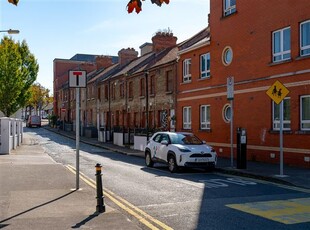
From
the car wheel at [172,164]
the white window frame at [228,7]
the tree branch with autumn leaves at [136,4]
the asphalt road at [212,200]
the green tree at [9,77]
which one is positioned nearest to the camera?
the tree branch with autumn leaves at [136,4]

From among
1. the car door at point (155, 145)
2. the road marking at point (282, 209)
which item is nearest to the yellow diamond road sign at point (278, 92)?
the road marking at point (282, 209)

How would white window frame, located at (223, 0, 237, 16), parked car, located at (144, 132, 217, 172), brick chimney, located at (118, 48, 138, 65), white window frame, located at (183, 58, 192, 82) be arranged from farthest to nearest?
brick chimney, located at (118, 48, 138, 65), white window frame, located at (183, 58, 192, 82), white window frame, located at (223, 0, 237, 16), parked car, located at (144, 132, 217, 172)

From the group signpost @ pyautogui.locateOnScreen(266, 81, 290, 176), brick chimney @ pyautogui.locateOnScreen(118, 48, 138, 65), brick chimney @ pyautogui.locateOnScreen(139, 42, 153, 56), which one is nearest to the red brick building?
signpost @ pyautogui.locateOnScreen(266, 81, 290, 176)

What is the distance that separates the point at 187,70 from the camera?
26016 mm

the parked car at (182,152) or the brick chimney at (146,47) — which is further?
the brick chimney at (146,47)

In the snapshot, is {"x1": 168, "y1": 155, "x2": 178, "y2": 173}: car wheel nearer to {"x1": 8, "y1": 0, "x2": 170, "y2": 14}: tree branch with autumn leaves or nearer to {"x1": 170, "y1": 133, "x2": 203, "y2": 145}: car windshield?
{"x1": 170, "y1": 133, "x2": 203, "y2": 145}: car windshield

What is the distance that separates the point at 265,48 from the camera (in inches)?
740

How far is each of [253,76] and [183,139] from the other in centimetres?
564

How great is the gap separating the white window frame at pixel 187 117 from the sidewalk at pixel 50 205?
44.8 ft

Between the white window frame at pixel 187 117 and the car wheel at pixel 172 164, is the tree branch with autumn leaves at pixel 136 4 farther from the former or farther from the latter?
the white window frame at pixel 187 117

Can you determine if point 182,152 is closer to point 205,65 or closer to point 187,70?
point 205,65

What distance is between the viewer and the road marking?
24.7ft

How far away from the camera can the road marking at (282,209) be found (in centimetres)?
754

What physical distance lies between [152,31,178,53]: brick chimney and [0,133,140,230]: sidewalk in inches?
987
